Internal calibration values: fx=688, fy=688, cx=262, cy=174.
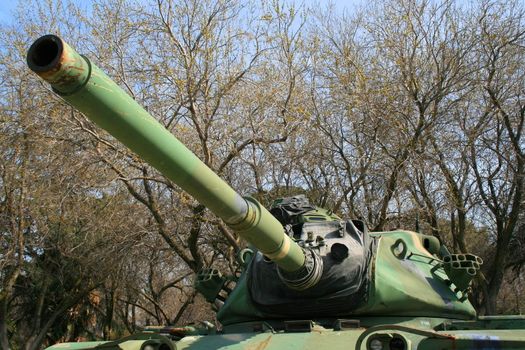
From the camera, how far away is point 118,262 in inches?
790

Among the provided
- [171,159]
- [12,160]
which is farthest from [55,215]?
[171,159]

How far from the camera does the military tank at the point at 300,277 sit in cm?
371

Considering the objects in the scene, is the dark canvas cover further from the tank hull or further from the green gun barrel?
the green gun barrel

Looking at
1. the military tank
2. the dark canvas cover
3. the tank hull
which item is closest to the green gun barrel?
the military tank

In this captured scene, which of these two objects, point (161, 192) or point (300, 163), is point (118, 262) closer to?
point (161, 192)

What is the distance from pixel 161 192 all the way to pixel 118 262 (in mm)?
2893

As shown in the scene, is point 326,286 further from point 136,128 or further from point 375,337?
point 136,128

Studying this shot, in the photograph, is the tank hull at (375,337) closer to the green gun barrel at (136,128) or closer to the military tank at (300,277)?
the military tank at (300,277)

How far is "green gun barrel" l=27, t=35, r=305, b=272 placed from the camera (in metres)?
3.43

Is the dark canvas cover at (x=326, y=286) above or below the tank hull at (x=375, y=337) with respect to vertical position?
above

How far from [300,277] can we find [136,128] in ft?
9.22

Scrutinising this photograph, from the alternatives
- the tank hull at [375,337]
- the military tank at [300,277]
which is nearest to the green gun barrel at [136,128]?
the military tank at [300,277]

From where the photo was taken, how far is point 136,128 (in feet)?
12.4

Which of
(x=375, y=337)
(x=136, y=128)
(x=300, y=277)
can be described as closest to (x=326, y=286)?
(x=300, y=277)
